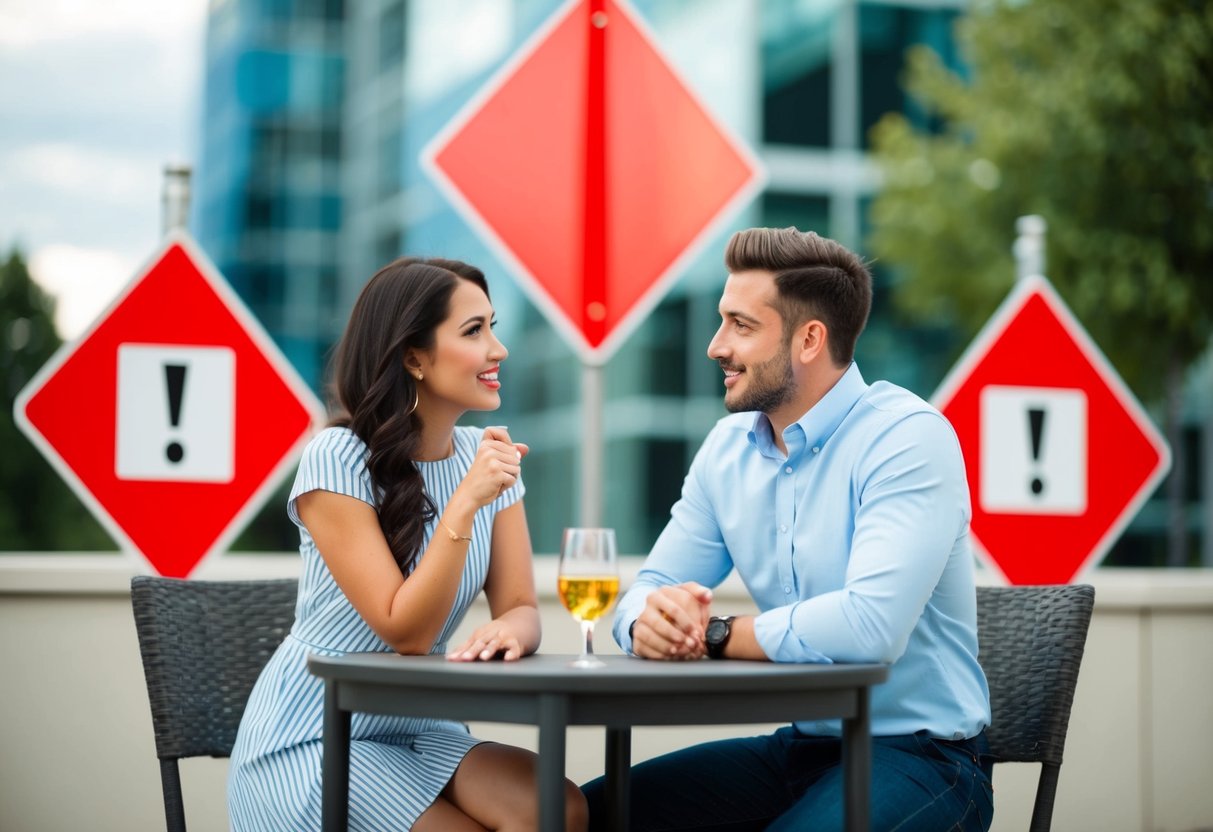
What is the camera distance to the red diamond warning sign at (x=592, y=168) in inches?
158

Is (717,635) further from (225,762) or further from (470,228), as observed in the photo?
(470,228)

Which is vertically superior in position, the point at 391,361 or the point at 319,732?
the point at 391,361

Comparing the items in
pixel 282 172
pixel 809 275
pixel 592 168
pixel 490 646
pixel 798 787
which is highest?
pixel 282 172

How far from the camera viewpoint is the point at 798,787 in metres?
2.93

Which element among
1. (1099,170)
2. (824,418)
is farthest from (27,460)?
(1099,170)

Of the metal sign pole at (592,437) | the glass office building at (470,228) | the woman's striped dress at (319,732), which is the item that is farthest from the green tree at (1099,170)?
the woman's striped dress at (319,732)

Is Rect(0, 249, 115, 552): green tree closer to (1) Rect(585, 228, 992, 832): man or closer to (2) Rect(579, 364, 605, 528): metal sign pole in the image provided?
(2) Rect(579, 364, 605, 528): metal sign pole

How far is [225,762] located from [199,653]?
3.56ft

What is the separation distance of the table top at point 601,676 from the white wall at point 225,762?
6.02ft

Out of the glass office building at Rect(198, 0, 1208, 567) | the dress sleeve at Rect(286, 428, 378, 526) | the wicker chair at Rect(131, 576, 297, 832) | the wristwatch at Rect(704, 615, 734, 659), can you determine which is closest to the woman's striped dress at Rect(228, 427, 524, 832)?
the dress sleeve at Rect(286, 428, 378, 526)

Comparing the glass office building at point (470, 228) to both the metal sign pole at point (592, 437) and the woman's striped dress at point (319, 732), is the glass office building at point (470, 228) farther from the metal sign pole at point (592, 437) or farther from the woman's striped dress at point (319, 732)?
the woman's striped dress at point (319, 732)

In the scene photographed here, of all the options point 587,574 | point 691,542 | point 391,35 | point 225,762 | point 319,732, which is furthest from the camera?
point 391,35

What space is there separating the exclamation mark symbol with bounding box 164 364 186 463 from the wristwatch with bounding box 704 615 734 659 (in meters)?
1.89

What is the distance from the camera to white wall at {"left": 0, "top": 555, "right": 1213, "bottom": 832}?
410cm
